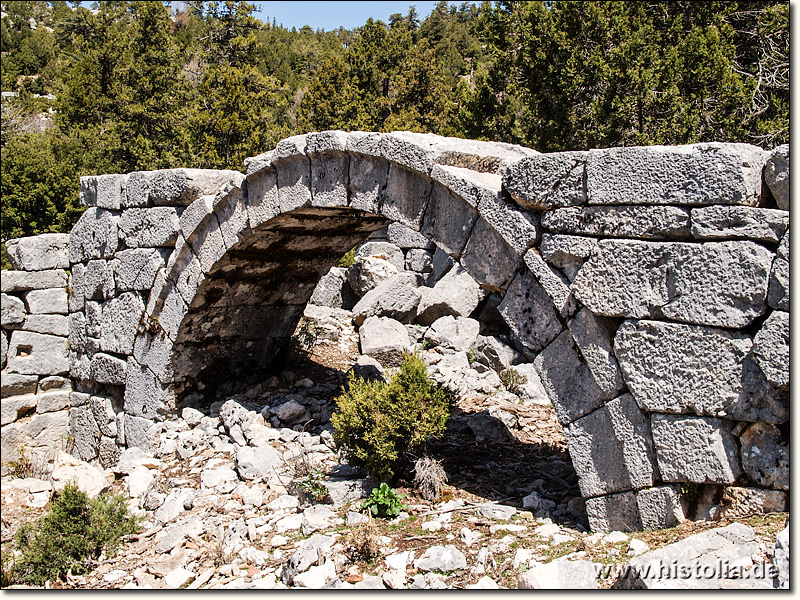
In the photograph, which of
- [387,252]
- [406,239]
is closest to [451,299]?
[387,252]

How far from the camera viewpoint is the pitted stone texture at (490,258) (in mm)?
4516

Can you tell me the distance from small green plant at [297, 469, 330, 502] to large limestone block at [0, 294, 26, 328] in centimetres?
437

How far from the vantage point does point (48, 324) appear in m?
7.89

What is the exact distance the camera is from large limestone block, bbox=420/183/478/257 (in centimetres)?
471

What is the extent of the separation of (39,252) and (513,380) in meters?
5.73

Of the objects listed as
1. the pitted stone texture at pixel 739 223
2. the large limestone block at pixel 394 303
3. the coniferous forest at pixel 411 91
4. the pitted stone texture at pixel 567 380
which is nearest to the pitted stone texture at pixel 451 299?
the large limestone block at pixel 394 303

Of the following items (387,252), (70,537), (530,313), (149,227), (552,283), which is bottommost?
(70,537)

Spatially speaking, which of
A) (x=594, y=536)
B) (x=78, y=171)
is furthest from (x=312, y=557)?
(x=78, y=171)

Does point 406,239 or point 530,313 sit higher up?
point 406,239

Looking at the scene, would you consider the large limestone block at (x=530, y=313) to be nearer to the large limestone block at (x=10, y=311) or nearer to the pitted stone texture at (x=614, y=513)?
the pitted stone texture at (x=614, y=513)

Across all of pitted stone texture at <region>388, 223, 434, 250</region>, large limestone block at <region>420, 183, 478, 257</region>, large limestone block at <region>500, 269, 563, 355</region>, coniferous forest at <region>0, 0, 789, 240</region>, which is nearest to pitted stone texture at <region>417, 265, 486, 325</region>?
pitted stone texture at <region>388, 223, 434, 250</region>

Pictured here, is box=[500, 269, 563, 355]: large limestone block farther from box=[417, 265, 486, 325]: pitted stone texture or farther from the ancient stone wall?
box=[417, 265, 486, 325]: pitted stone texture

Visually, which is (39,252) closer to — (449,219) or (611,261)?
(449,219)

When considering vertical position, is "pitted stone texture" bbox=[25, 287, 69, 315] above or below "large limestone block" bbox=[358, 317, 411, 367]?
above
